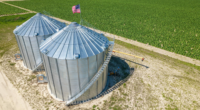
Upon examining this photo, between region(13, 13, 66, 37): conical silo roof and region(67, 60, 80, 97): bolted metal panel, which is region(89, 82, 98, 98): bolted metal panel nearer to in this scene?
region(67, 60, 80, 97): bolted metal panel

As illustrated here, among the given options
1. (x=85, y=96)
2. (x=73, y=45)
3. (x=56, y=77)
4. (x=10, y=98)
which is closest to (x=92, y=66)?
(x=73, y=45)

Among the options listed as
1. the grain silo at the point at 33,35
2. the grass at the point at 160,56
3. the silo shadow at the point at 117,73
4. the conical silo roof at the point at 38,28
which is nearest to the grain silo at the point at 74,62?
the silo shadow at the point at 117,73

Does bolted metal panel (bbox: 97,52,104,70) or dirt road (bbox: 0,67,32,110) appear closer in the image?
bolted metal panel (bbox: 97,52,104,70)

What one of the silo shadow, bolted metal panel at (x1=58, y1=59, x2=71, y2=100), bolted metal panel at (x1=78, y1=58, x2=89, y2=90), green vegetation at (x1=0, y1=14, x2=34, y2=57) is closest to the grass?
the silo shadow

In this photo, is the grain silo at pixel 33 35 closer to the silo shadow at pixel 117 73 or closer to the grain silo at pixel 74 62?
the grain silo at pixel 74 62

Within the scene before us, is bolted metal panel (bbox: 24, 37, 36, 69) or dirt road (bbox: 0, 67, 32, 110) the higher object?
bolted metal panel (bbox: 24, 37, 36, 69)

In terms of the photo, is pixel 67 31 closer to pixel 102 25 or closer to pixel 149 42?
pixel 149 42

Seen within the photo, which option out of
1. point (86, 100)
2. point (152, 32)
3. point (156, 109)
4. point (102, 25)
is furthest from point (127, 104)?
point (102, 25)
